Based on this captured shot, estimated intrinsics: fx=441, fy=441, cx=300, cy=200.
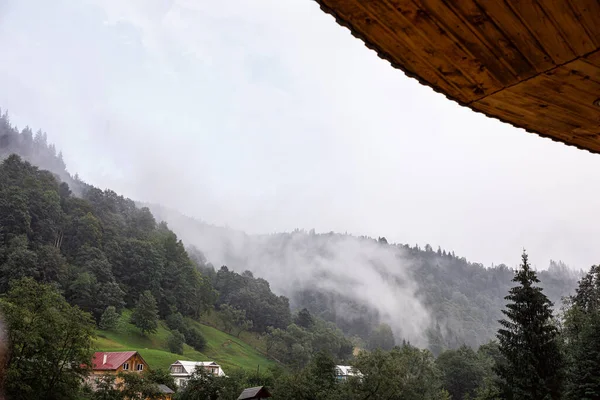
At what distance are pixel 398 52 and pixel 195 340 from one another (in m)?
79.9

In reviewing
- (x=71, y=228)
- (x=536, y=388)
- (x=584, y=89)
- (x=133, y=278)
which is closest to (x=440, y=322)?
(x=133, y=278)

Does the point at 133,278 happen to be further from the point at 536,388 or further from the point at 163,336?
the point at 536,388

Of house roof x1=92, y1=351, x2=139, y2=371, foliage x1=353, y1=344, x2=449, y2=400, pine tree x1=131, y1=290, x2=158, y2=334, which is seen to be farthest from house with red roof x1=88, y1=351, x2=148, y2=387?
foliage x1=353, y1=344, x2=449, y2=400

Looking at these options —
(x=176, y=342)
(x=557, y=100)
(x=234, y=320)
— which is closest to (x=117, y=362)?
(x=176, y=342)

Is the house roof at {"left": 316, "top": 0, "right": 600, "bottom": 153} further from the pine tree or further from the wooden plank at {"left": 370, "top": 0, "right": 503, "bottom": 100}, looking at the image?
the pine tree

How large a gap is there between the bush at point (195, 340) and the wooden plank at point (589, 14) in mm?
79833

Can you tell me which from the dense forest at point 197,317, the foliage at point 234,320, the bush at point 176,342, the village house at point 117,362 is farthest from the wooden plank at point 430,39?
the foliage at point 234,320

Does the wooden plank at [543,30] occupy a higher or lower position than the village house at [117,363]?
higher

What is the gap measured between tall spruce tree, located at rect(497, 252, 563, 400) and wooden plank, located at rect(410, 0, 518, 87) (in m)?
26.7

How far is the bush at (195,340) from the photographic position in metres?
75.1

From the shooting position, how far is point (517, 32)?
1.49 meters

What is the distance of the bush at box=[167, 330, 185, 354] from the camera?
66.6 m

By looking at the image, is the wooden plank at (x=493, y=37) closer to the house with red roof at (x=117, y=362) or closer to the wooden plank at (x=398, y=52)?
the wooden plank at (x=398, y=52)

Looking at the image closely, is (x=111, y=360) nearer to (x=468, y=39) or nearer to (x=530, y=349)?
(x=530, y=349)
